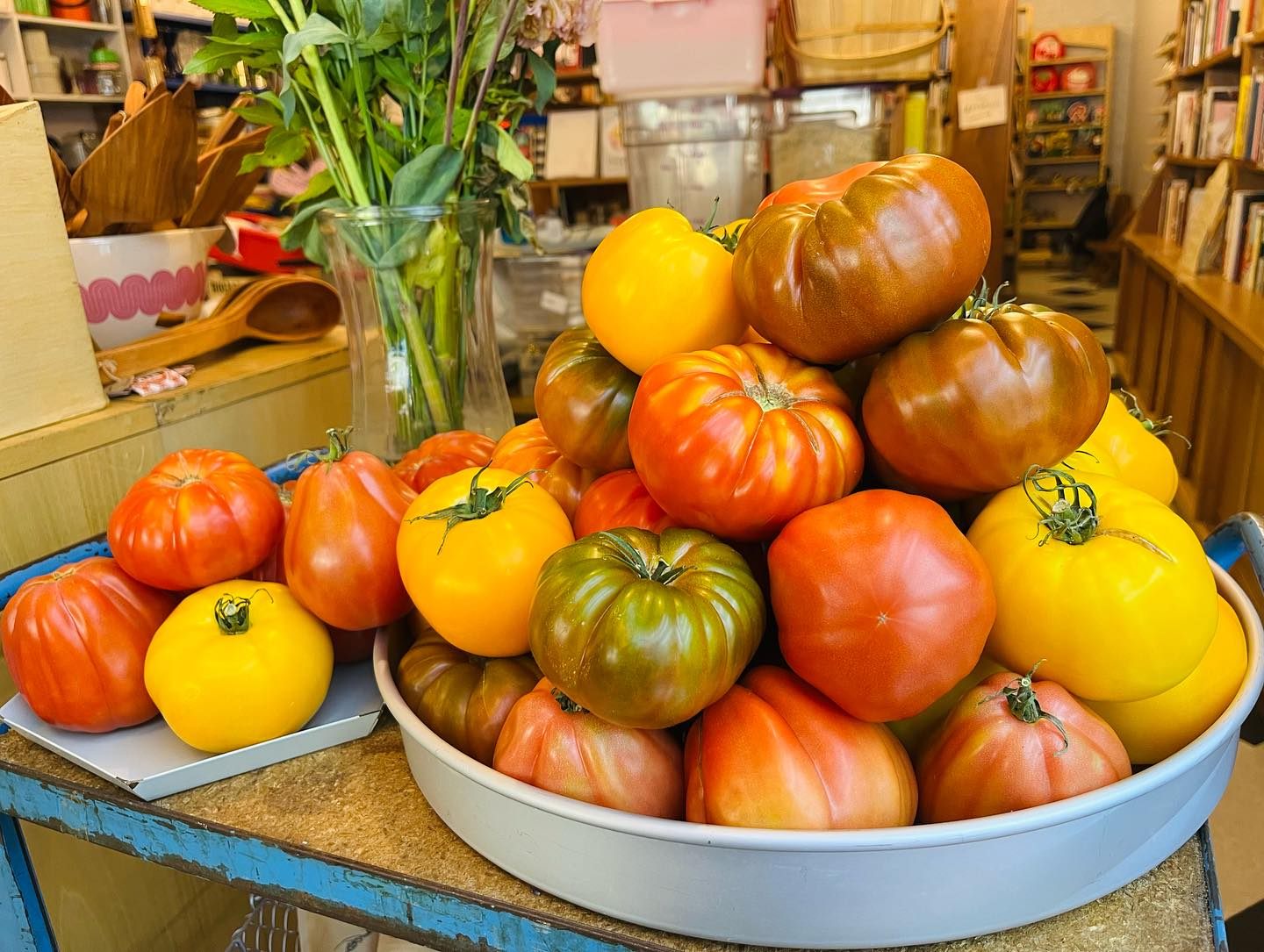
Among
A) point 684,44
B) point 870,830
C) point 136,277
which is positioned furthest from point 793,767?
point 684,44

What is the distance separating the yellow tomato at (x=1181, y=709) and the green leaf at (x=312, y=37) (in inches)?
35.2

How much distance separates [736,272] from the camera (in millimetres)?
644

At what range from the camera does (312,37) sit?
0.96 metres

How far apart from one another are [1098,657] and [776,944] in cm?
23

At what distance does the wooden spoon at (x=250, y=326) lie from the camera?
4.48 feet

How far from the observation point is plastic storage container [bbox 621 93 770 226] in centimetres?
219

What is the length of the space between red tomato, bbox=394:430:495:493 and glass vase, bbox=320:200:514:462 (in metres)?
0.17

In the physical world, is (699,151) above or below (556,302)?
above

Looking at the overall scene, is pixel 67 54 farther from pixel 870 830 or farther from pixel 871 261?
pixel 870 830

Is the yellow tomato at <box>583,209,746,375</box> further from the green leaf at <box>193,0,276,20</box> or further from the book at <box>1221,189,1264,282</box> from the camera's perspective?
the book at <box>1221,189,1264,282</box>

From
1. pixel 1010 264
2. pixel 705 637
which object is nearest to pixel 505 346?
pixel 705 637

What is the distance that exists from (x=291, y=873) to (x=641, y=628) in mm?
301

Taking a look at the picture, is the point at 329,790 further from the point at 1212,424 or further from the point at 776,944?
the point at 1212,424

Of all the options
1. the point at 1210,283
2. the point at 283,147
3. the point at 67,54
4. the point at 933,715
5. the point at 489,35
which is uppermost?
the point at 67,54
